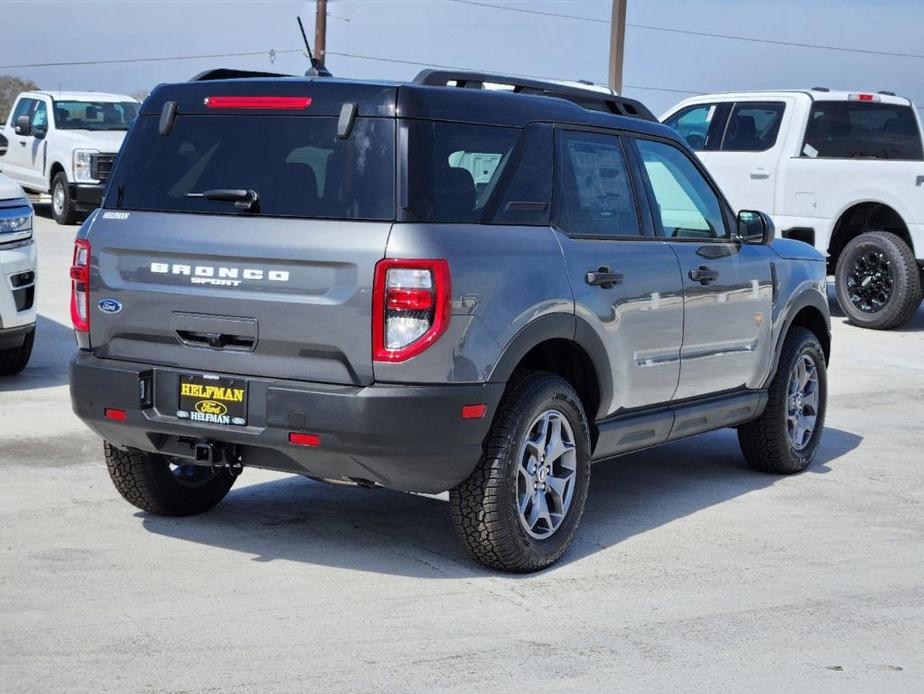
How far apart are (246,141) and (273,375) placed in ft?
3.09

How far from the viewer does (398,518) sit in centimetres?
678

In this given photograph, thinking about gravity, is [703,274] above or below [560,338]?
above

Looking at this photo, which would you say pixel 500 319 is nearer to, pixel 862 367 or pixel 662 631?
pixel 662 631

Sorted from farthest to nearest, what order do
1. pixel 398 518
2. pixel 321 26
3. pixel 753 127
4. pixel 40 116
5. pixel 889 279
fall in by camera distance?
pixel 321 26 → pixel 40 116 → pixel 753 127 → pixel 889 279 → pixel 398 518

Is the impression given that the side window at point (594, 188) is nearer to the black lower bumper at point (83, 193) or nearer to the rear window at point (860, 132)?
the rear window at point (860, 132)

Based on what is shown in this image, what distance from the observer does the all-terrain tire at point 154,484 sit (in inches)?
254

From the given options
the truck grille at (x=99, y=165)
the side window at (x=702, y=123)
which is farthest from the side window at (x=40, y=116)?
the side window at (x=702, y=123)

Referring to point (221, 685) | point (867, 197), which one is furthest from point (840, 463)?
point (867, 197)

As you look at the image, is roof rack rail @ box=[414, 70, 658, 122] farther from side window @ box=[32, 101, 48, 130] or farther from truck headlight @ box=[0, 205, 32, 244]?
side window @ box=[32, 101, 48, 130]

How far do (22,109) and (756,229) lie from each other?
19.0 metres

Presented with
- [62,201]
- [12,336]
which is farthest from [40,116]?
[12,336]

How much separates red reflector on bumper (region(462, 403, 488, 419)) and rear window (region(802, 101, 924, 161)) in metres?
10.2

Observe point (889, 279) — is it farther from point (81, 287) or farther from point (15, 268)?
point (81, 287)

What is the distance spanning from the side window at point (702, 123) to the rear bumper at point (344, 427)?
10.6m
